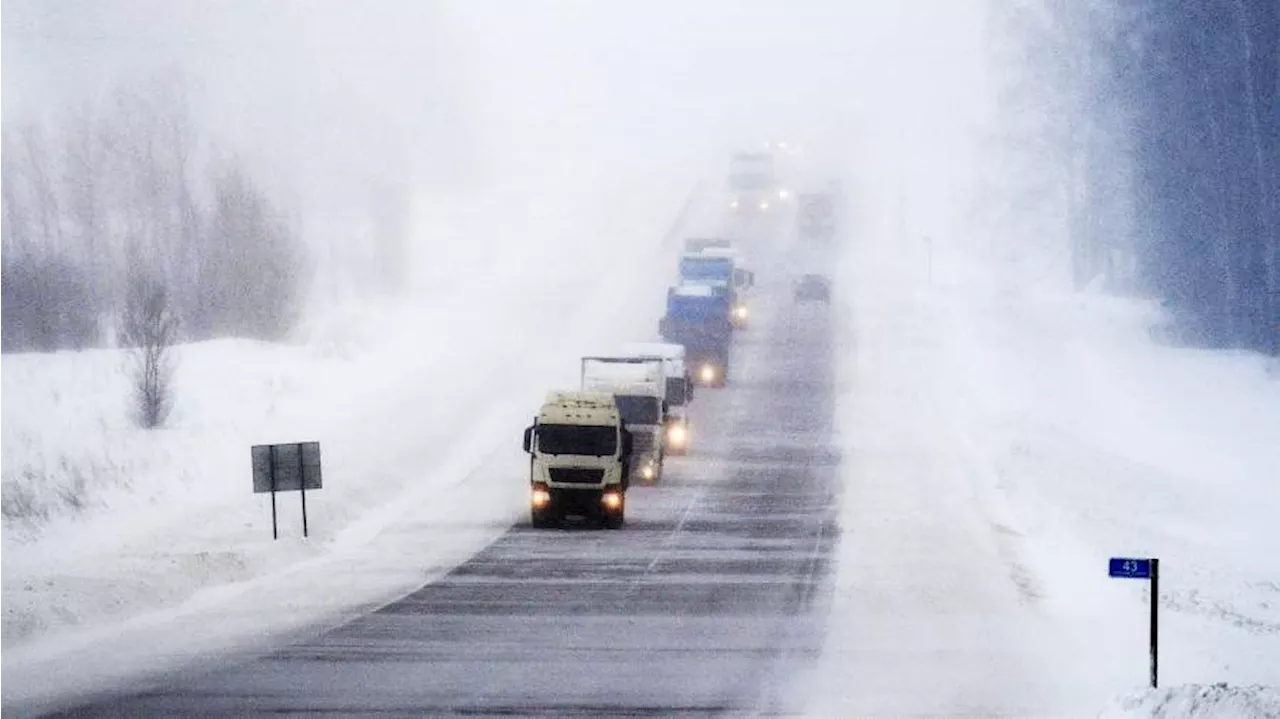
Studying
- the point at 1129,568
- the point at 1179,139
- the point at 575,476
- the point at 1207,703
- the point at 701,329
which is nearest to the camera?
the point at 1207,703

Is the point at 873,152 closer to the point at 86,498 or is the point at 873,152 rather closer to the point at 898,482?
the point at 898,482

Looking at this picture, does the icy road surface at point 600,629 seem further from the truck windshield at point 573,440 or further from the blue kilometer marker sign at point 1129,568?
the blue kilometer marker sign at point 1129,568

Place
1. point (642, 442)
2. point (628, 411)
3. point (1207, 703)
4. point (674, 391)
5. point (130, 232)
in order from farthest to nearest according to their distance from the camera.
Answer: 1. point (130, 232)
2. point (674, 391)
3. point (642, 442)
4. point (628, 411)
5. point (1207, 703)

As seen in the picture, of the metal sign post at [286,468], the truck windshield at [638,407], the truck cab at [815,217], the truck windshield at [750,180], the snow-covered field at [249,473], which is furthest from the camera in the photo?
the truck windshield at [750,180]

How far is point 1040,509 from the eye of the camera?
3956 cm

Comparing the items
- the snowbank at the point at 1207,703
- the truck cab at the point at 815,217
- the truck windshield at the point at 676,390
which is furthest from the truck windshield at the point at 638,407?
the truck cab at the point at 815,217

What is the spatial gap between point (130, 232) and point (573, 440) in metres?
53.4

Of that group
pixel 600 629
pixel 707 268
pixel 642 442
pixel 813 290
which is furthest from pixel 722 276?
pixel 600 629

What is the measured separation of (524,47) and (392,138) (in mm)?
61662

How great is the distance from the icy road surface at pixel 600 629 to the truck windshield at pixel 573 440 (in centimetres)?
180

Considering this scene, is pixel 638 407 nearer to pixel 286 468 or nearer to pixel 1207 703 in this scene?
pixel 286 468

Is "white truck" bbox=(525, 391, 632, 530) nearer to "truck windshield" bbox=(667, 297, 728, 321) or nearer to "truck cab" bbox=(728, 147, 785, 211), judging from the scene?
"truck windshield" bbox=(667, 297, 728, 321)

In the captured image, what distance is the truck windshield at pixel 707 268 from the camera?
68625 millimetres

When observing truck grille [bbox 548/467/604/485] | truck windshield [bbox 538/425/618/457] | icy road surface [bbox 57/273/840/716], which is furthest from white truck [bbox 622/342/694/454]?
truck grille [bbox 548/467/604/485]
